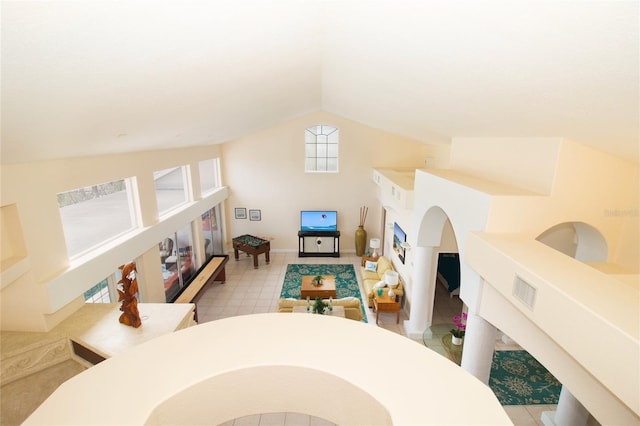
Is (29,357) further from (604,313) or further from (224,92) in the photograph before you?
(604,313)

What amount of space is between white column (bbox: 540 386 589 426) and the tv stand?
6.98 meters

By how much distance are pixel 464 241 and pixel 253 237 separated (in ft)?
25.7

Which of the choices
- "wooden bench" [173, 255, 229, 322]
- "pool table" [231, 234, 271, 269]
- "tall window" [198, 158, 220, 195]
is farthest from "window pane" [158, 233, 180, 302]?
"pool table" [231, 234, 271, 269]

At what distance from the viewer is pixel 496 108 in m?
3.29

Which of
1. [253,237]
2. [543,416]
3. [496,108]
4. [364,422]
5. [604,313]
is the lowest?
[543,416]

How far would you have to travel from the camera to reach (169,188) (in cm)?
784

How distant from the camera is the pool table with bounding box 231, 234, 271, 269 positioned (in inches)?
402

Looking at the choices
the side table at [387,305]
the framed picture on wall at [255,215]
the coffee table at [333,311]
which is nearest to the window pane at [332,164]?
the framed picture on wall at [255,215]

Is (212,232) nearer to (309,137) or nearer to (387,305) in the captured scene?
(309,137)

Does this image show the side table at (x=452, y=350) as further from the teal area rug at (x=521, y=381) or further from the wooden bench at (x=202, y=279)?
the wooden bench at (x=202, y=279)

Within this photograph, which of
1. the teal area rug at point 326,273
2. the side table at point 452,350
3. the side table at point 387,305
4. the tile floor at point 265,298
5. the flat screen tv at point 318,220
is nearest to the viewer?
the tile floor at point 265,298

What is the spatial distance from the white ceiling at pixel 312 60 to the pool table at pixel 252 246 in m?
6.40

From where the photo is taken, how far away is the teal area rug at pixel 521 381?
5.49 m

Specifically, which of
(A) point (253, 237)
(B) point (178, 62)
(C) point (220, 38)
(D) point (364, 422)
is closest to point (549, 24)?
(C) point (220, 38)
